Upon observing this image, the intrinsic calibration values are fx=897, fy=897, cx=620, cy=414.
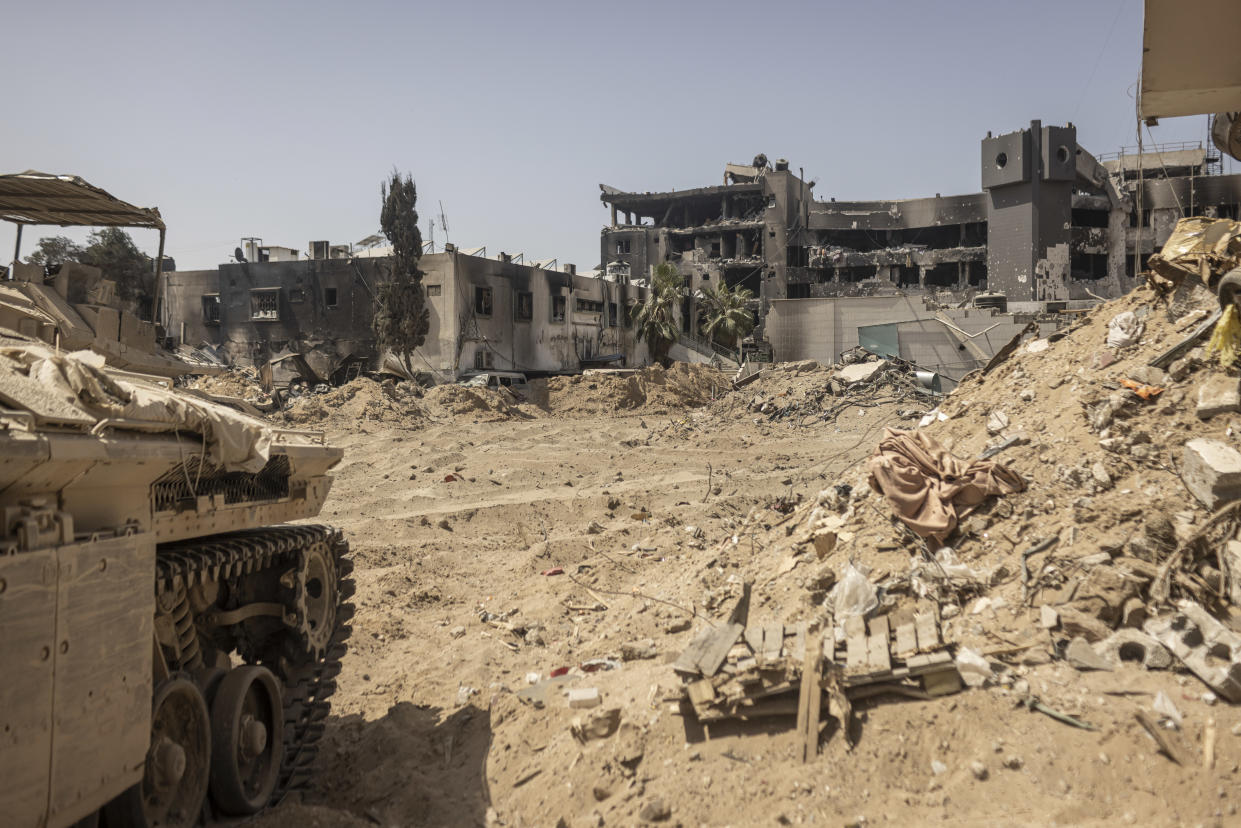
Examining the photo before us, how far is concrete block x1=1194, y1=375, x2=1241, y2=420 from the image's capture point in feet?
23.4

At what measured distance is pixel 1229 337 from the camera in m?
7.50

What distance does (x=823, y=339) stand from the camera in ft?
150

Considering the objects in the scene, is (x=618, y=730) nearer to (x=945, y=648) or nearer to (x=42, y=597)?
(x=945, y=648)

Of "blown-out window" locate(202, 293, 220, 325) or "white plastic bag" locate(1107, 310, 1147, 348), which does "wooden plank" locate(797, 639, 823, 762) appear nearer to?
"white plastic bag" locate(1107, 310, 1147, 348)

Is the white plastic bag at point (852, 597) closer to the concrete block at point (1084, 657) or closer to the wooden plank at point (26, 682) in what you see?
the concrete block at point (1084, 657)

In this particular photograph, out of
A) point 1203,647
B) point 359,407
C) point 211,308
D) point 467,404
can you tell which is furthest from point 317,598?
point 211,308

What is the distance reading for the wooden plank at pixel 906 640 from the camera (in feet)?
19.0

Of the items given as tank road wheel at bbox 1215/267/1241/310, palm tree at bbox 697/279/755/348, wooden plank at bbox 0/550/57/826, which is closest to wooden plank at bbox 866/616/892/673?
tank road wheel at bbox 1215/267/1241/310

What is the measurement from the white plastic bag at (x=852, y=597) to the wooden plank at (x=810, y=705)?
3.07ft

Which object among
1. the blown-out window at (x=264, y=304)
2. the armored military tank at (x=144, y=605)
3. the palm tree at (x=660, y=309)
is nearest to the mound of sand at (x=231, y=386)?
the blown-out window at (x=264, y=304)

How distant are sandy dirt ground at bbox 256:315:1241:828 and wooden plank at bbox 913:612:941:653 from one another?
0.70ft

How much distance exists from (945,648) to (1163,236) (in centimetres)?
5524

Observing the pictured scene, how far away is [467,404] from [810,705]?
2458cm

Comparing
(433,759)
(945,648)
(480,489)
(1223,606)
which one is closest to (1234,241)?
(1223,606)
